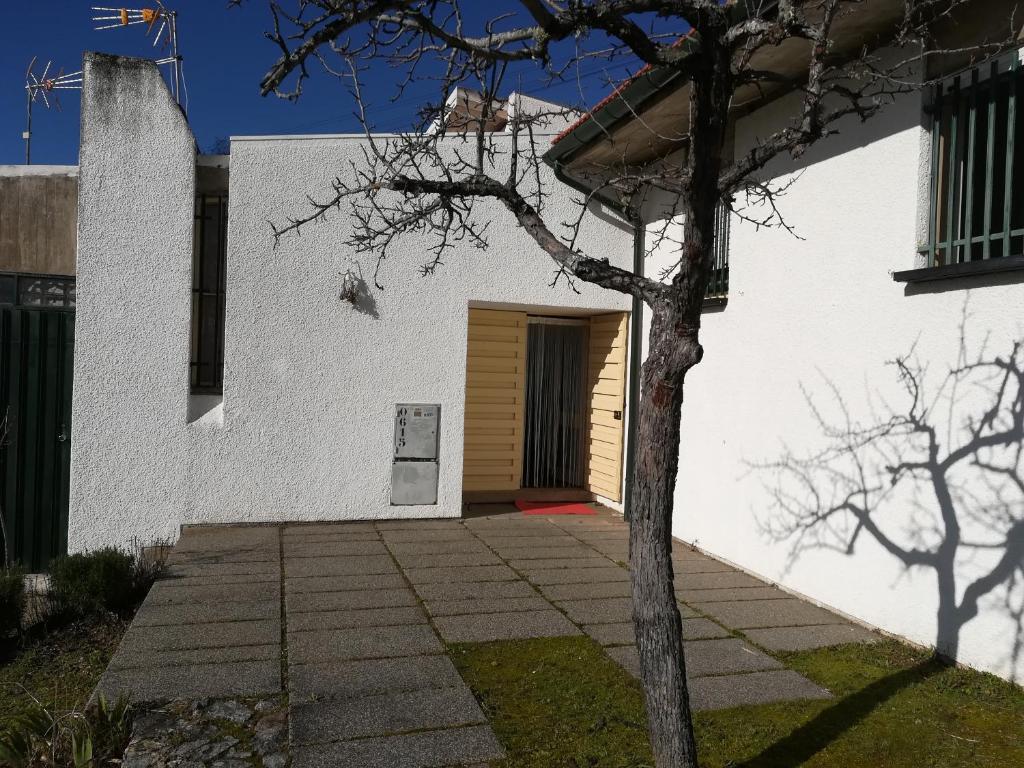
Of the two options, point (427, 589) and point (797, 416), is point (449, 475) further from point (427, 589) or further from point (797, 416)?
point (797, 416)

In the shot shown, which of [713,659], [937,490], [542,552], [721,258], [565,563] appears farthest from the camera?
[721,258]

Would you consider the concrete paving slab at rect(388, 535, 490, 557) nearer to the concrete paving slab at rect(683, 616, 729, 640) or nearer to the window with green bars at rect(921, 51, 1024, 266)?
the concrete paving slab at rect(683, 616, 729, 640)

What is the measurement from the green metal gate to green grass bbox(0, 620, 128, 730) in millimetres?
2641

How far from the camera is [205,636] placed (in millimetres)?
5086

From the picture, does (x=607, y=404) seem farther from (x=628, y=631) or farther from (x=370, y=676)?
(x=370, y=676)

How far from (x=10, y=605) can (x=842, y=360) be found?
6008mm

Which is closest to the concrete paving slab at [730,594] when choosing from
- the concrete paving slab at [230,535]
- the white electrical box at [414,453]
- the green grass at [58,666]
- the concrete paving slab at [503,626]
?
the concrete paving slab at [503,626]

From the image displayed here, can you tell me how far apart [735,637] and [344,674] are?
2.43 m

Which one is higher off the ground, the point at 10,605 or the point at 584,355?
the point at 584,355

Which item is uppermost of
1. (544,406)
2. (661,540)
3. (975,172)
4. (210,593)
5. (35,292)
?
(975,172)

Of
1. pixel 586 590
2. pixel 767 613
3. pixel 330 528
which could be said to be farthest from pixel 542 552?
pixel 767 613

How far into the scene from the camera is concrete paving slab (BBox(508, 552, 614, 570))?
23.3 feet

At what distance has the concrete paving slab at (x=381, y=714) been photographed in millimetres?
3828

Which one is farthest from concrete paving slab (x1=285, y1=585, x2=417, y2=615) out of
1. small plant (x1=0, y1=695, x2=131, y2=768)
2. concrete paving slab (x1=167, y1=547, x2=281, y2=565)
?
small plant (x1=0, y1=695, x2=131, y2=768)
